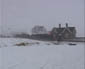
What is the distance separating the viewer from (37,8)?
1.54 m

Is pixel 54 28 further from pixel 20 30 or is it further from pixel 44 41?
pixel 20 30

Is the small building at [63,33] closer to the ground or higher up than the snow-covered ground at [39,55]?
higher up

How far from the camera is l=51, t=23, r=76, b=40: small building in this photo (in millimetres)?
1527

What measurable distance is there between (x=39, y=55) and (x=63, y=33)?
34cm

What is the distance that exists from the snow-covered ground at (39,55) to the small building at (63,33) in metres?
0.07

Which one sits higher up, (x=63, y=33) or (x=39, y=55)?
(x=63, y=33)

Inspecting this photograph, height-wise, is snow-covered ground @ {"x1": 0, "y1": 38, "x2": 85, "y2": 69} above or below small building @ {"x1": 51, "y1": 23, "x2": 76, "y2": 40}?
below

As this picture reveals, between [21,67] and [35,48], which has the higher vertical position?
[35,48]

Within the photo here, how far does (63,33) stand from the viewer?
5.06ft

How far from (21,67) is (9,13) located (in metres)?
0.57

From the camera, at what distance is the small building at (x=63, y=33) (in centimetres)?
153

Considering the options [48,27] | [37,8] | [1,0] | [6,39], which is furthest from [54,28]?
[1,0]

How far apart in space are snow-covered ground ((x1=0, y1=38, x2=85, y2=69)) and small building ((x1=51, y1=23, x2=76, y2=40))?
74 mm

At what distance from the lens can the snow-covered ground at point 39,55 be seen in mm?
1486
